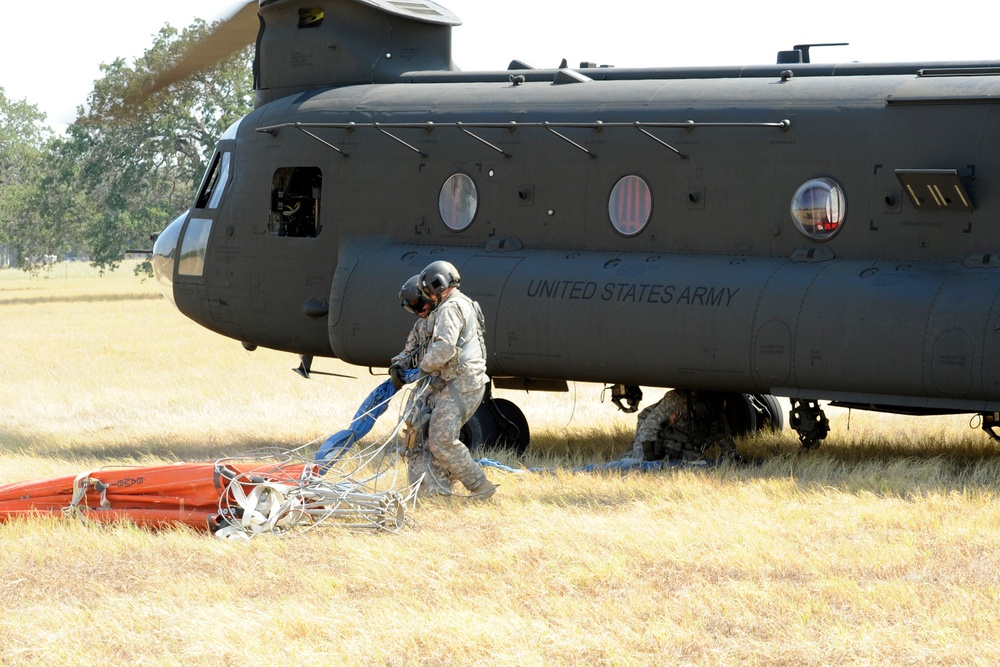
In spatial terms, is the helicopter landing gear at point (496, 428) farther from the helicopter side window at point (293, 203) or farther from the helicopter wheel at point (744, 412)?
the helicopter side window at point (293, 203)

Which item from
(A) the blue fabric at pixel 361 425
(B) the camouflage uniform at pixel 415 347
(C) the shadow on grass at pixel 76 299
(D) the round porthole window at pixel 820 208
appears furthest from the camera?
(C) the shadow on grass at pixel 76 299

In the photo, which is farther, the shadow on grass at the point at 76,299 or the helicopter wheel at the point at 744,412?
the shadow on grass at the point at 76,299

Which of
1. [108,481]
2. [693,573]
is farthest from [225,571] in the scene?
[693,573]

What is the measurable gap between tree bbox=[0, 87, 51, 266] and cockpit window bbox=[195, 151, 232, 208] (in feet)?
154

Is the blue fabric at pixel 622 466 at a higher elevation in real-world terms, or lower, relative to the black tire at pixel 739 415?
lower

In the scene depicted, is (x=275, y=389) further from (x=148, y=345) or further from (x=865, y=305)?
(x=865, y=305)

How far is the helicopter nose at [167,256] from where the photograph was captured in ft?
45.8

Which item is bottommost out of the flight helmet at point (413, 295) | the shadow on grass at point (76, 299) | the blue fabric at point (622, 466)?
the shadow on grass at point (76, 299)

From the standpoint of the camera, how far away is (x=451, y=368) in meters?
9.30

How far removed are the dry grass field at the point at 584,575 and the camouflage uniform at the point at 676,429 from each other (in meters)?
0.60

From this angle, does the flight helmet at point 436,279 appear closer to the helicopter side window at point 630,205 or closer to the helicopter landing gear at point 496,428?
the helicopter side window at point 630,205

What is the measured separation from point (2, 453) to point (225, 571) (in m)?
6.29

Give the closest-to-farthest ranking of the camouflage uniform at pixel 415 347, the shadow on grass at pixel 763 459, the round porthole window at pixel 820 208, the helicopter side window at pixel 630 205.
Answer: the camouflage uniform at pixel 415 347, the shadow on grass at pixel 763 459, the round porthole window at pixel 820 208, the helicopter side window at pixel 630 205

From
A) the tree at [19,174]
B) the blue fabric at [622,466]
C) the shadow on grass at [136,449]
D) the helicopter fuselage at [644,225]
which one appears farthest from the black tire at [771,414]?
the tree at [19,174]
